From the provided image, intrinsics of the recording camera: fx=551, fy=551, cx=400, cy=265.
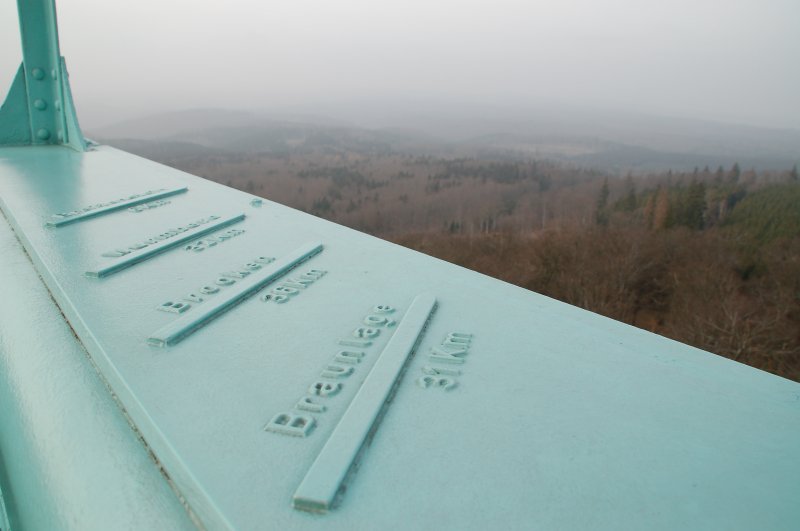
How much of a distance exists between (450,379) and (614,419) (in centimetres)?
41

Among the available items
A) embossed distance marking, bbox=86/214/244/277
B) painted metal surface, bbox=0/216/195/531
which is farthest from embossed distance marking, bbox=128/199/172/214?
painted metal surface, bbox=0/216/195/531

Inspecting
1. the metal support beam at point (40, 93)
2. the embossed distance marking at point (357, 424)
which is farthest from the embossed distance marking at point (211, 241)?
the metal support beam at point (40, 93)

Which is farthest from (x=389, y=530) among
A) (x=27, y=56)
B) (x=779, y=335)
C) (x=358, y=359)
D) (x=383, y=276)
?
(x=779, y=335)

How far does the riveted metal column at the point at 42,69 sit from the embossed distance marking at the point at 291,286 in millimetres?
4837

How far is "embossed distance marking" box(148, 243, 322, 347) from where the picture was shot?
166 cm

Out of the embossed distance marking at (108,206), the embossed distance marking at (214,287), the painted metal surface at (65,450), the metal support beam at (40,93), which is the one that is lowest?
the painted metal surface at (65,450)

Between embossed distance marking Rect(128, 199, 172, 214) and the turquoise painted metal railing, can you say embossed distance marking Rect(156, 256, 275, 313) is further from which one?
embossed distance marking Rect(128, 199, 172, 214)

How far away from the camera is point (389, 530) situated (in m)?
0.97

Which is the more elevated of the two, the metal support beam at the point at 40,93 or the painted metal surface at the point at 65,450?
the metal support beam at the point at 40,93

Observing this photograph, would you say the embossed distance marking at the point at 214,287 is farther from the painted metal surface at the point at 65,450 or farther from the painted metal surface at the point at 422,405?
A: the painted metal surface at the point at 65,450

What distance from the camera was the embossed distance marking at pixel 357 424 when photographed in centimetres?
102

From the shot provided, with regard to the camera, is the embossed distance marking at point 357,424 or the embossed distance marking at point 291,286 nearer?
the embossed distance marking at point 357,424

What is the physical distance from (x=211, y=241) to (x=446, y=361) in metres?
1.55

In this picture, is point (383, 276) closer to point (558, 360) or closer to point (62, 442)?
point (558, 360)
